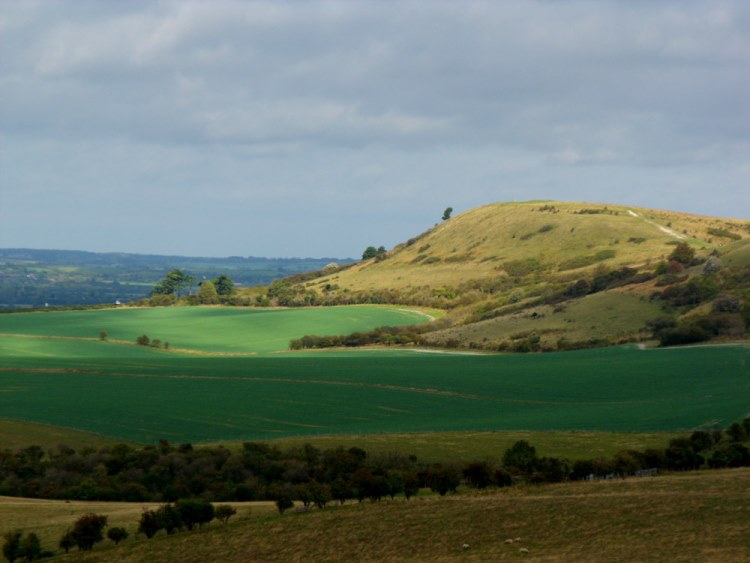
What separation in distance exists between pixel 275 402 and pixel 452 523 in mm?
43553

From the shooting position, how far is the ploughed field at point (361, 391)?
3088 inches

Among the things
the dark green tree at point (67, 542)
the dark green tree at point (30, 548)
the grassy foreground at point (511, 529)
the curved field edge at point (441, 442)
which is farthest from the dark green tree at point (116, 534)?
the curved field edge at point (441, 442)

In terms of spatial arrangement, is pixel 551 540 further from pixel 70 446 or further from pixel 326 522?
pixel 70 446

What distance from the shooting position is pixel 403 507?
5247 centimetres

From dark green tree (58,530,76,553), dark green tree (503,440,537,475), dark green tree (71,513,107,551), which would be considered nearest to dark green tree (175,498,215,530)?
dark green tree (71,513,107,551)

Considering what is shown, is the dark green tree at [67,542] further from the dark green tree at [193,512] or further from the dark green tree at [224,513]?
the dark green tree at [224,513]

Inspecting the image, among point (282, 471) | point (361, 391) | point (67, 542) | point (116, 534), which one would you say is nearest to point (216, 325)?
point (361, 391)

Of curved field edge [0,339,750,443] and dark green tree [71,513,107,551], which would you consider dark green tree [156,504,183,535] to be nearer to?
dark green tree [71,513,107,551]

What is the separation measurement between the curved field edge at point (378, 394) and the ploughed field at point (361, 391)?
158 mm

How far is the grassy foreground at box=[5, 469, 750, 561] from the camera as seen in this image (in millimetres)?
42062

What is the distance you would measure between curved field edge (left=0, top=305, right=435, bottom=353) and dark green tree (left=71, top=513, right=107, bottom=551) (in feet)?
338

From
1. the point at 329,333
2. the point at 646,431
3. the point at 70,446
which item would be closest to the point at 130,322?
the point at 329,333

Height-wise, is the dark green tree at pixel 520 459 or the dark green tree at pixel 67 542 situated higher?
the dark green tree at pixel 520 459

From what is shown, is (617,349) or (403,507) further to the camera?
(617,349)
